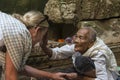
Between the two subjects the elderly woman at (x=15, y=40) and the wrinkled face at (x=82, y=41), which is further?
the wrinkled face at (x=82, y=41)

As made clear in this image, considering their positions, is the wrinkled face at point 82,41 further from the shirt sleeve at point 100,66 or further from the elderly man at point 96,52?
the shirt sleeve at point 100,66

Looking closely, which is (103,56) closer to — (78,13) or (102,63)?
(102,63)

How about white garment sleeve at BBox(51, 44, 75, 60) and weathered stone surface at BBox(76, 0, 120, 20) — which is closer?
white garment sleeve at BBox(51, 44, 75, 60)

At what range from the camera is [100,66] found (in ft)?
12.9

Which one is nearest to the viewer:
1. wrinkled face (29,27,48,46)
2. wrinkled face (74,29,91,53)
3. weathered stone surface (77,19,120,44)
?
wrinkled face (29,27,48,46)

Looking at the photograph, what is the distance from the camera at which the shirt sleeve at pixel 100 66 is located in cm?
392

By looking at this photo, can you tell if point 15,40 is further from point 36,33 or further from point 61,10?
point 61,10

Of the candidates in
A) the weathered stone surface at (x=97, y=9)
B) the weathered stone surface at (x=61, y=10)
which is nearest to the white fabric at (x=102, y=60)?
the weathered stone surface at (x=61, y=10)

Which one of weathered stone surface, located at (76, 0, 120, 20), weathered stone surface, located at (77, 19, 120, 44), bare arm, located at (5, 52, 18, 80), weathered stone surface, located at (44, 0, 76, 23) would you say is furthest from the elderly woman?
weathered stone surface, located at (77, 19, 120, 44)

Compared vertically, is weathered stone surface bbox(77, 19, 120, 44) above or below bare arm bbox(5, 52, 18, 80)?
below

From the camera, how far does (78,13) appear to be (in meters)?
5.80

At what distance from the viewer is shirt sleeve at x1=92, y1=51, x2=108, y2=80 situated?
3.92 m

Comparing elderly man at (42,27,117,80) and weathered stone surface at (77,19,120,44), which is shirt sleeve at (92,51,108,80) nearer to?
elderly man at (42,27,117,80)

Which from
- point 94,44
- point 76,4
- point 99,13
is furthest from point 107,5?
point 94,44
